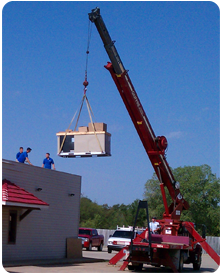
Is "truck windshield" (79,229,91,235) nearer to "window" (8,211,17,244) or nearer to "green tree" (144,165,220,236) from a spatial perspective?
"window" (8,211,17,244)

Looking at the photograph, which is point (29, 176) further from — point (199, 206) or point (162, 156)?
point (199, 206)

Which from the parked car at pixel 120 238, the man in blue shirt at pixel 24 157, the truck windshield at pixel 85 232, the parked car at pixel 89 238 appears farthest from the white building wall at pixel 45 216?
the truck windshield at pixel 85 232

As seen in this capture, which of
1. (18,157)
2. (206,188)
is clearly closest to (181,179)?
(206,188)

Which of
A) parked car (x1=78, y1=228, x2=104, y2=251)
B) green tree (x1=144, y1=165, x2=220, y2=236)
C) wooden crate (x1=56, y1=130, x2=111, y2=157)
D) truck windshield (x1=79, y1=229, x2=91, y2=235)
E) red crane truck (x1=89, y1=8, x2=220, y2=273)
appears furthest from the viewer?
green tree (x1=144, y1=165, x2=220, y2=236)

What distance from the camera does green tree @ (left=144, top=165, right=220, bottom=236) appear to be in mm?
54875

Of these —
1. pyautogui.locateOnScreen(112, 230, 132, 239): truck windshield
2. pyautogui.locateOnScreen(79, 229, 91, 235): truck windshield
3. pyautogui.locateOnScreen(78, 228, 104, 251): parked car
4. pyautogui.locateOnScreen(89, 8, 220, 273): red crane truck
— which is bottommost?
pyautogui.locateOnScreen(78, 228, 104, 251): parked car

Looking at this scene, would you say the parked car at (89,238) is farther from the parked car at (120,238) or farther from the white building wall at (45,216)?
the white building wall at (45,216)

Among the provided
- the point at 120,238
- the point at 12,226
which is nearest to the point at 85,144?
the point at 12,226

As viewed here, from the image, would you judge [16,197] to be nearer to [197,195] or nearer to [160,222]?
[160,222]

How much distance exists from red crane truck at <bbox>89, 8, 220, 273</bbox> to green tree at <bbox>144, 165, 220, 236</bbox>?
1318 inches

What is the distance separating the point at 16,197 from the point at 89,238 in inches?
686

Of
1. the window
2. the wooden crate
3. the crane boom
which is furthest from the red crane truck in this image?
the window

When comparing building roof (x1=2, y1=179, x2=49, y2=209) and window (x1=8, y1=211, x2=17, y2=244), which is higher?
building roof (x1=2, y1=179, x2=49, y2=209)

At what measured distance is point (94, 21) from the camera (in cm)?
1808
